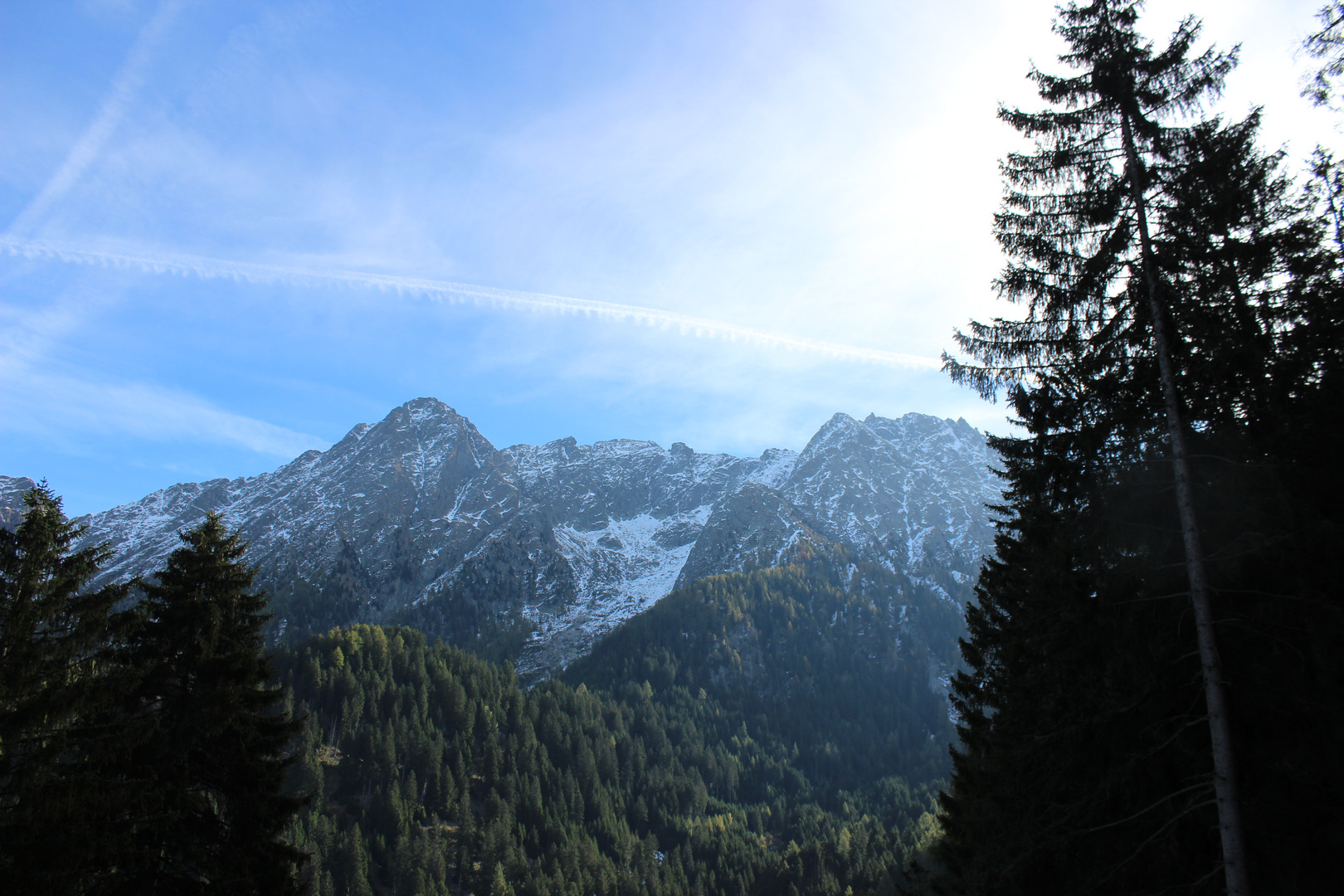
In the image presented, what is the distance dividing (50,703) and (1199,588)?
18.9 m

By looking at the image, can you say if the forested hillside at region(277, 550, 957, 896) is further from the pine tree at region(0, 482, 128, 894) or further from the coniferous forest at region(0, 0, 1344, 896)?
the pine tree at region(0, 482, 128, 894)

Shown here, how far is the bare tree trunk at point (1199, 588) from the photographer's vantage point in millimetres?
8258

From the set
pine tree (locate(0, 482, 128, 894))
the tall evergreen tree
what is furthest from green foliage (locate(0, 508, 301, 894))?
the tall evergreen tree

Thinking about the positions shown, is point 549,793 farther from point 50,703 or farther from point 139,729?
point 50,703

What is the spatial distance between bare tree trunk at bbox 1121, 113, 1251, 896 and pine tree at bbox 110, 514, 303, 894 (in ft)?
56.7

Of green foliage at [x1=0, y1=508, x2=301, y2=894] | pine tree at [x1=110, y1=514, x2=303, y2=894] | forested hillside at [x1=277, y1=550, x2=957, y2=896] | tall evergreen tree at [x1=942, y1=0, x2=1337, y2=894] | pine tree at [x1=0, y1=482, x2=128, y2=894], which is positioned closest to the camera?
tall evergreen tree at [x1=942, y1=0, x2=1337, y2=894]

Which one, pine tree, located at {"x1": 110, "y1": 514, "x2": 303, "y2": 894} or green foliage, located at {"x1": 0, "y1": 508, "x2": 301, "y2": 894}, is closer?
green foliage, located at {"x1": 0, "y1": 508, "x2": 301, "y2": 894}

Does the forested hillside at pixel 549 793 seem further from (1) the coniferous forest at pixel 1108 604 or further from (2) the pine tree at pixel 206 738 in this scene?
(1) the coniferous forest at pixel 1108 604

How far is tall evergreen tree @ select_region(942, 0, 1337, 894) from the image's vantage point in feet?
30.8

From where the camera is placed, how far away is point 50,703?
1141cm

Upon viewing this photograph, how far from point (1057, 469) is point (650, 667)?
200 metres

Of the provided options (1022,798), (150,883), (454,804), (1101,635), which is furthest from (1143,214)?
(454,804)

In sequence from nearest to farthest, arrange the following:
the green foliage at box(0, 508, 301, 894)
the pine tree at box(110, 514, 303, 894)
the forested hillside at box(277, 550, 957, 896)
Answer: the green foliage at box(0, 508, 301, 894) < the pine tree at box(110, 514, 303, 894) < the forested hillside at box(277, 550, 957, 896)

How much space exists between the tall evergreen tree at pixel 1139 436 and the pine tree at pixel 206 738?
1488 cm
